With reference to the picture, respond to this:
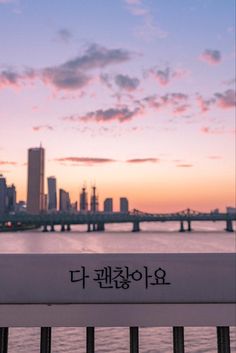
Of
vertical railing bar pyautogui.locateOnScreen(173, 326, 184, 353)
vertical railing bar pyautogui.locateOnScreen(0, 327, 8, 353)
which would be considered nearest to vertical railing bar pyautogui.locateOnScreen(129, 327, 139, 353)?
vertical railing bar pyautogui.locateOnScreen(173, 326, 184, 353)

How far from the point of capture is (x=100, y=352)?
13039 millimetres

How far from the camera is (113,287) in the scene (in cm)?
370

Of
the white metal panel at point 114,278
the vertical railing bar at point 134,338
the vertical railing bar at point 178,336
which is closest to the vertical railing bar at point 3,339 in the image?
the white metal panel at point 114,278

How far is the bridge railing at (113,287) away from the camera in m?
3.60

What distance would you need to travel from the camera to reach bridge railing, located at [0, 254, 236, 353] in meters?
3.60

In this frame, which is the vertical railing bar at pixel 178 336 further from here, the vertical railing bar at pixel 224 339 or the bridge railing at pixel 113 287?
the vertical railing bar at pixel 224 339

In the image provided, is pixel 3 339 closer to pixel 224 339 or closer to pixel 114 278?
pixel 114 278

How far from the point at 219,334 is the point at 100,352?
1016 centimetres

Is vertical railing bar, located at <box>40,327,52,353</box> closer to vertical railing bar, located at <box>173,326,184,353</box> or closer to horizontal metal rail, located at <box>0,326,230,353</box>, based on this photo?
horizontal metal rail, located at <box>0,326,230,353</box>

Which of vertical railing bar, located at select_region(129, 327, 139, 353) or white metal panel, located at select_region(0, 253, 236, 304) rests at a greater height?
white metal panel, located at select_region(0, 253, 236, 304)

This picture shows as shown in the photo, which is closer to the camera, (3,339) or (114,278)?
(114,278)

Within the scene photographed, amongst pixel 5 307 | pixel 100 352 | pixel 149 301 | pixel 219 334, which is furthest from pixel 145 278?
pixel 100 352

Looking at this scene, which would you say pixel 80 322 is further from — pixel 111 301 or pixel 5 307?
pixel 5 307

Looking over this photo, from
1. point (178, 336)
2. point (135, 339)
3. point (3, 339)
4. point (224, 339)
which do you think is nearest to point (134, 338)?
point (135, 339)
